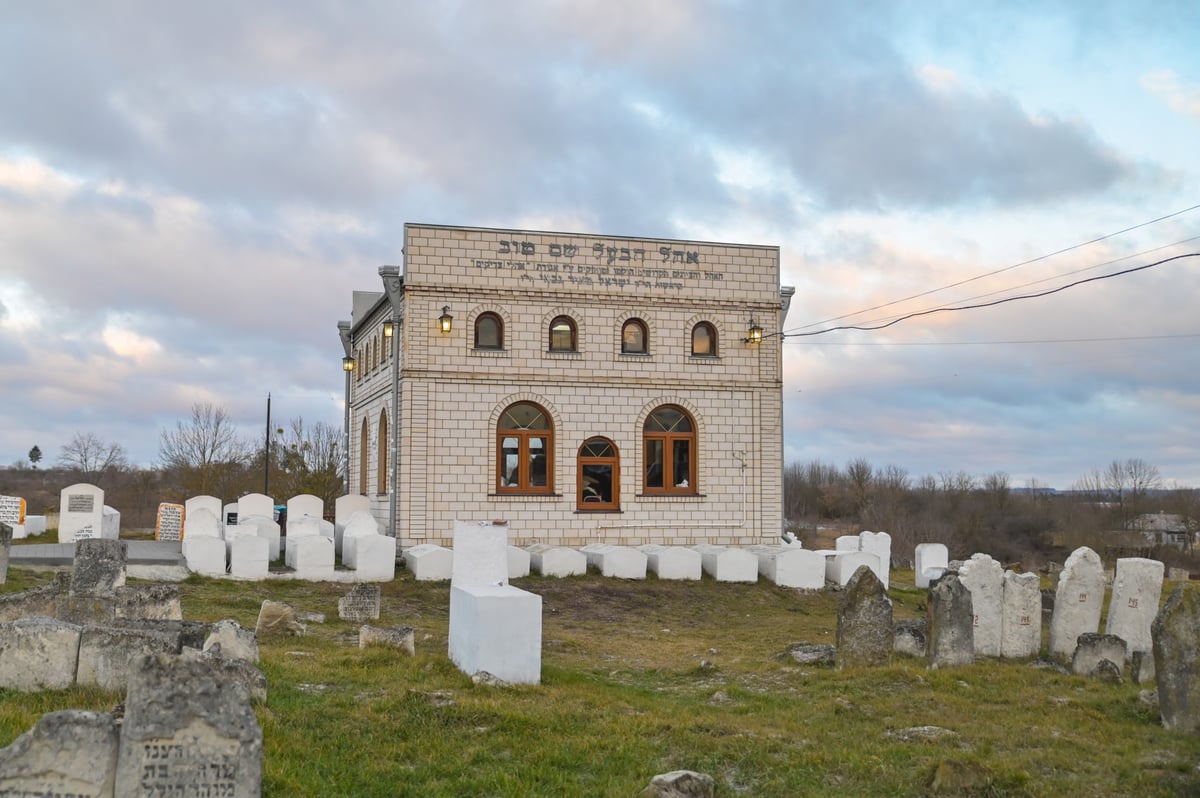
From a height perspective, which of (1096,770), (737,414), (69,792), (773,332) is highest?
(773,332)

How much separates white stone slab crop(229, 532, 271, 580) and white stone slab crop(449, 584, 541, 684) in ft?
35.3

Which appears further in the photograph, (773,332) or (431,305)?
(773,332)

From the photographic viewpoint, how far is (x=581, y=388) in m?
23.7

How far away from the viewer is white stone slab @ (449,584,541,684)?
9.71 metres

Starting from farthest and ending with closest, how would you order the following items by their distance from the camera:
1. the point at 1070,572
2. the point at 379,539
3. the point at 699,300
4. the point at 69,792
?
the point at 699,300 < the point at 379,539 < the point at 1070,572 < the point at 69,792

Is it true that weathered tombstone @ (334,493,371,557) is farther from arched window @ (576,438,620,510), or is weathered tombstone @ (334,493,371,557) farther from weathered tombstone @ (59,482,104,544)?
arched window @ (576,438,620,510)

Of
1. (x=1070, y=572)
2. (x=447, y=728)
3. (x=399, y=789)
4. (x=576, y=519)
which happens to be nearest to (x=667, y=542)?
(x=576, y=519)

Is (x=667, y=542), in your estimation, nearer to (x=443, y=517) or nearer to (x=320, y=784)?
(x=443, y=517)

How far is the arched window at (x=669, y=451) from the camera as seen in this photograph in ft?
79.5

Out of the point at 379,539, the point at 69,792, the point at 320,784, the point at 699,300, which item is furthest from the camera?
the point at 699,300

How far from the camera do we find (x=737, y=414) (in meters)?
24.7

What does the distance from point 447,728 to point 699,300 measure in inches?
701

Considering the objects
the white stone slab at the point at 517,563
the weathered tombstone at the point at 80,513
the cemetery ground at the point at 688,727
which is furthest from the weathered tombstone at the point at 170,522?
the cemetery ground at the point at 688,727

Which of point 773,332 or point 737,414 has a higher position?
point 773,332
